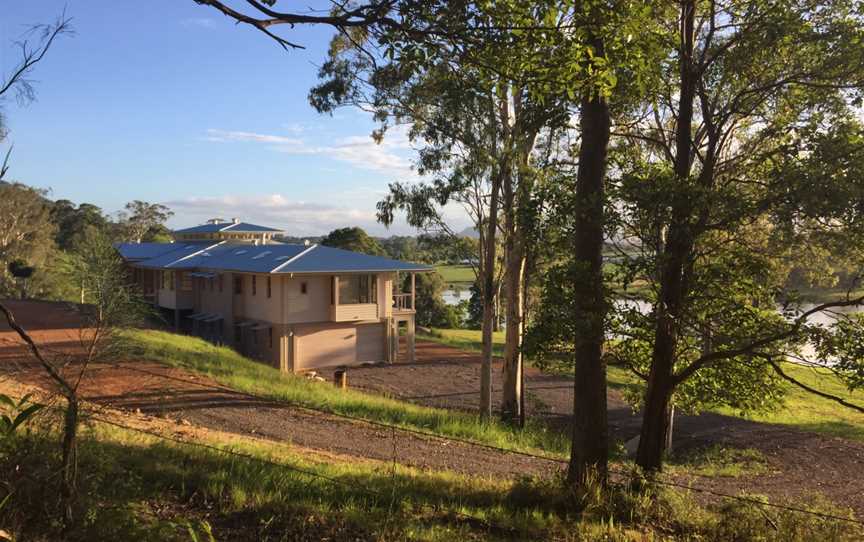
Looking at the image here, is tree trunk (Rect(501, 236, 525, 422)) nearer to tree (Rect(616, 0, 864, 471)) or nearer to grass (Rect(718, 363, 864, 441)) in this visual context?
grass (Rect(718, 363, 864, 441))

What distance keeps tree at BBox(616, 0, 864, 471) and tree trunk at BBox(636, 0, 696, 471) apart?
18mm

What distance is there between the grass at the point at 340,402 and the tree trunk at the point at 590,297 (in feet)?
20.8

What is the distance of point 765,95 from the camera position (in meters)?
9.09

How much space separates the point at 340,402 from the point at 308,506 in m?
10.7

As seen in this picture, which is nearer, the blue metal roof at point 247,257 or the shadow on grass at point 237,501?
the shadow on grass at point 237,501

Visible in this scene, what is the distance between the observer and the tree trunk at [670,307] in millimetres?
7738

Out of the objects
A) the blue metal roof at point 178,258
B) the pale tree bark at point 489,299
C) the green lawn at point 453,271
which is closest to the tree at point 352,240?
the green lawn at point 453,271

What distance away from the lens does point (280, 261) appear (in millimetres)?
25781

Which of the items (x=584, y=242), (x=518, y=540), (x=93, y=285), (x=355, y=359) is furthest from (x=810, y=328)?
(x=355, y=359)

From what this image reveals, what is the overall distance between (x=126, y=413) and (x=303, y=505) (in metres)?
7.19

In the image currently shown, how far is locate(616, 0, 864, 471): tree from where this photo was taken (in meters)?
7.17

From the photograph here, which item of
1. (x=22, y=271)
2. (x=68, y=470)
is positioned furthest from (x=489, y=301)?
(x=22, y=271)

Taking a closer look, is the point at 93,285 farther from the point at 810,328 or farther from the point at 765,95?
the point at 765,95

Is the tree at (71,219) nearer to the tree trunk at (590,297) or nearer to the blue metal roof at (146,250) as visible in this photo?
the blue metal roof at (146,250)
